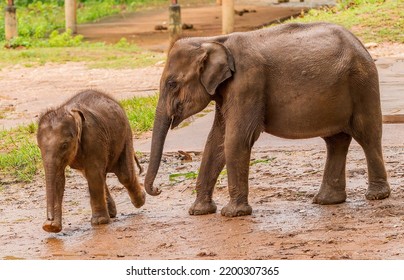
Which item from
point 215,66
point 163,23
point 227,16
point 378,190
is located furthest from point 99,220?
point 163,23

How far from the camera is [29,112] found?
50.6ft

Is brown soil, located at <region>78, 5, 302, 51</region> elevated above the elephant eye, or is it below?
below

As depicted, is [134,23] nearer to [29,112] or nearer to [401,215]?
[29,112]

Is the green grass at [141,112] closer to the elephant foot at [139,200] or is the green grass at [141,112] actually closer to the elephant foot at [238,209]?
the elephant foot at [139,200]

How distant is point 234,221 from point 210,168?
648mm

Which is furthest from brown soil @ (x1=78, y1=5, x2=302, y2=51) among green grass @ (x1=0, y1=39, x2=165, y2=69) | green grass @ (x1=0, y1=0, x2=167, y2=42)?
green grass @ (x1=0, y1=39, x2=165, y2=69)

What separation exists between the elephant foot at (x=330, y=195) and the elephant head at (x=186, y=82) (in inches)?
46.2

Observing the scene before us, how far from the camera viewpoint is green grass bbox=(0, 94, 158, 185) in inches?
446

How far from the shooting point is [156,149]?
8.68 m

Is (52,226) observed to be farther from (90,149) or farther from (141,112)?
(141,112)

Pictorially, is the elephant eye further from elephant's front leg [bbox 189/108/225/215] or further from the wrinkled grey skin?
elephant's front leg [bbox 189/108/225/215]

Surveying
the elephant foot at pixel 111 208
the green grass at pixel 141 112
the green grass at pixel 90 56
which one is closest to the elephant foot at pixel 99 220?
the elephant foot at pixel 111 208

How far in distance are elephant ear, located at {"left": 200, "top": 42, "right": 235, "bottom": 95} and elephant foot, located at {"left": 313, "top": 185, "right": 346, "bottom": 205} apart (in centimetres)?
123

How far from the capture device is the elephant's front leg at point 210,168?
893cm
